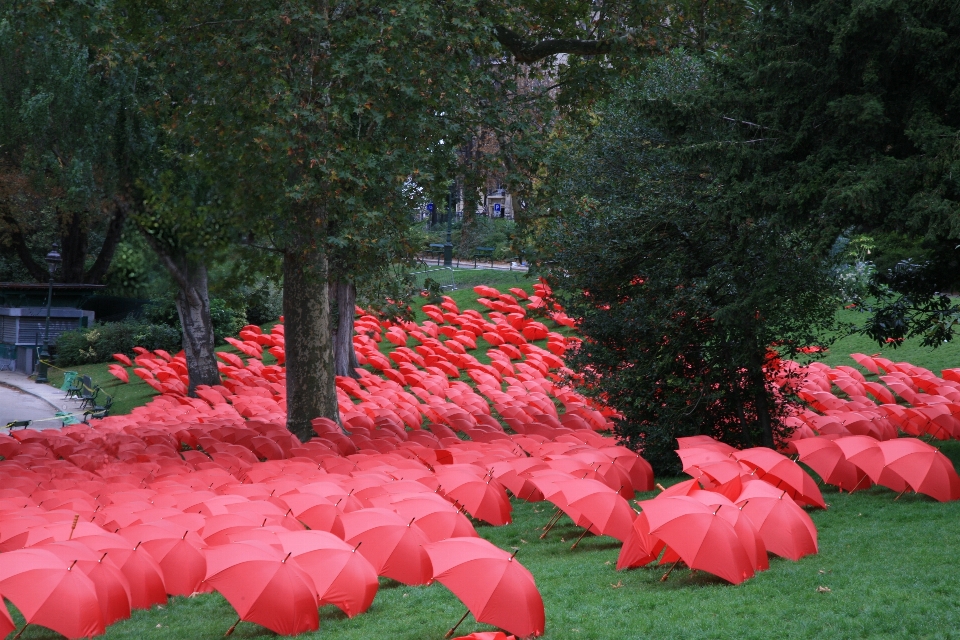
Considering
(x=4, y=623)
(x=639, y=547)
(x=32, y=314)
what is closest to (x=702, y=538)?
(x=639, y=547)

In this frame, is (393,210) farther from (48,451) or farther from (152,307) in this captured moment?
(152,307)

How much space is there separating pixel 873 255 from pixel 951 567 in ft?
88.8

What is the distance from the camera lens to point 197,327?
2659 centimetres

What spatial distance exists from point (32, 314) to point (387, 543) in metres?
31.8

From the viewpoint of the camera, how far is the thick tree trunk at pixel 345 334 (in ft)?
86.3

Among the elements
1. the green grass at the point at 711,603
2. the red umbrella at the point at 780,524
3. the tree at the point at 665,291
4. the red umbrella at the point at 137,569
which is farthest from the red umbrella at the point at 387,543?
the tree at the point at 665,291

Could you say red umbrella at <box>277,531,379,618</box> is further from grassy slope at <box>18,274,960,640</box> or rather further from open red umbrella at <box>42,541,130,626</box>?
open red umbrella at <box>42,541,130,626</box>

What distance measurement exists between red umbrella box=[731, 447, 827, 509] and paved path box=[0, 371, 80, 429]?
18.9 metres

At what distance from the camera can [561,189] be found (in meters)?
15.9

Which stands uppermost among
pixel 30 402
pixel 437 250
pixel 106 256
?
pixel 437 250

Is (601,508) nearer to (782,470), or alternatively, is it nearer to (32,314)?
(782,470)

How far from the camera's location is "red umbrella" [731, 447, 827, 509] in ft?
36.2

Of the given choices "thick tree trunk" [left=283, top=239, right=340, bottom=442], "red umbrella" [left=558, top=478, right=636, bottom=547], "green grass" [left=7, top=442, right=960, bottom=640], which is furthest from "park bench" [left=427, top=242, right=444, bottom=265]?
"green grass" [left=7, top=442, right=960, bottom=640]

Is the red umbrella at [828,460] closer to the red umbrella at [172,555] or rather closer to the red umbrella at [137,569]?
the red umbrella at [172,555]
